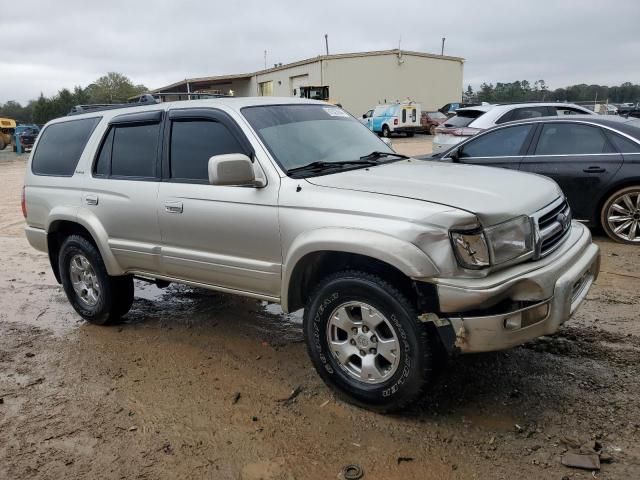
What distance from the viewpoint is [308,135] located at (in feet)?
13.6

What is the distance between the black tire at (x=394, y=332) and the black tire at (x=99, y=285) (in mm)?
2319

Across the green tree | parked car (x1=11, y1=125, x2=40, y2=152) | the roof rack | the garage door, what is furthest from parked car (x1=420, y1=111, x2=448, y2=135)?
the green tree

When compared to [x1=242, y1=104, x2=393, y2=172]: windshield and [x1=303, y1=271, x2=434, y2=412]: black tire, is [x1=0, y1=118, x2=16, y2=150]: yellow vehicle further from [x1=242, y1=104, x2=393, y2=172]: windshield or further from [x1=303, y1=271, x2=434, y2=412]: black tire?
[x1=303, y1=271, x2=434, y2=412]: black tire

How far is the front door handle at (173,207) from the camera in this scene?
13.6 ft

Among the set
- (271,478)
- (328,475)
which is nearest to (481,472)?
(328,475)

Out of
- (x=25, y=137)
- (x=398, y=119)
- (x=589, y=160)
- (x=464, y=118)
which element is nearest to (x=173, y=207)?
(x=589, y=160)

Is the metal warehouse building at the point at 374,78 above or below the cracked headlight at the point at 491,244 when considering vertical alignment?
above

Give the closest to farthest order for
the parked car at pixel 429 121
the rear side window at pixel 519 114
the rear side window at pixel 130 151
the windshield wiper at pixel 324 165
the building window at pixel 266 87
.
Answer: the windshield wiper at pixel 324 165 < the rear side window at pixel 130 151 < the rear side window at pixel 519 114 < the parked car at pixel 429 121 < the building window at pixel 266 87

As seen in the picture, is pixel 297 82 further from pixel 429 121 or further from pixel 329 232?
pixel 329 232

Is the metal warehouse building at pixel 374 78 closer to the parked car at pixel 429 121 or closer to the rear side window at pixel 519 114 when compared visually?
the parked car at pixel 429 121

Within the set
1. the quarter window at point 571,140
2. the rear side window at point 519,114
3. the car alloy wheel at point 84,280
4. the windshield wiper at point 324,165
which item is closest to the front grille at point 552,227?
the windshield wiper at point 324,165

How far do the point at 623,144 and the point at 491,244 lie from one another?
474 centimetres

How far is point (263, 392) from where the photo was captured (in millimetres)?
3785

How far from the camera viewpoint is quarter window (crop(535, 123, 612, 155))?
6859 millimetres
